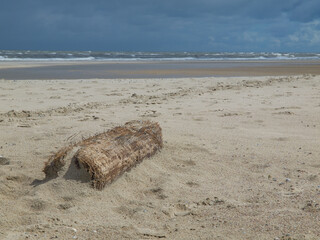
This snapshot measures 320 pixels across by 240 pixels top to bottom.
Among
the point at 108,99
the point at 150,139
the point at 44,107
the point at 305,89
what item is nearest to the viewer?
the point at 150,139

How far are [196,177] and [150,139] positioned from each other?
67 centimetres

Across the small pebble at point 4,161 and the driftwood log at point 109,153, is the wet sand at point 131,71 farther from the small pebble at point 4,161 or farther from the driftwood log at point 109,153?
the driftwood log at point 109,153

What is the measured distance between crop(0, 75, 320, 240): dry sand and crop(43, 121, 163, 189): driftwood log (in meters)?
0.10

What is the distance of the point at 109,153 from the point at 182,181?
72 cm

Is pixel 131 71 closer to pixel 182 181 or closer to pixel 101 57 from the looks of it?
pixel 182 181

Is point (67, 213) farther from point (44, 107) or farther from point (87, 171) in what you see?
point (44, 107)

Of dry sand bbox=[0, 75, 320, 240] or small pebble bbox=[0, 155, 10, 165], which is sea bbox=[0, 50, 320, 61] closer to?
dry sand bbox=[0, 75, 320, 240]

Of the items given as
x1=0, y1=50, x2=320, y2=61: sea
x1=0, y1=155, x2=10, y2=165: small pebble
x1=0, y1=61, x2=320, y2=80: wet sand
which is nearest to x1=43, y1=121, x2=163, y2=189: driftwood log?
x1=0, y1=155, x2=10, y2=165: small pebble

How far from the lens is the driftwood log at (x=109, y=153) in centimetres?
308

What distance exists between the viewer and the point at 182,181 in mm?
3475

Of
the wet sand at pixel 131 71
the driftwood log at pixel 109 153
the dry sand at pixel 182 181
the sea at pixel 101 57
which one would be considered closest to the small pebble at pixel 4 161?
the dry sand at pixel 182 181

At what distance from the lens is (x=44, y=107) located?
7344 millimetres

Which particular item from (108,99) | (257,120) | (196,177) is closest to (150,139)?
(196,177)

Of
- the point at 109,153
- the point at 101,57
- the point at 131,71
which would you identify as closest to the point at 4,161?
the point at 109,153
